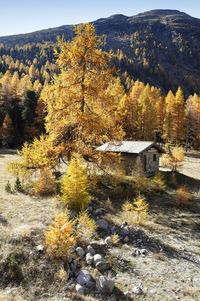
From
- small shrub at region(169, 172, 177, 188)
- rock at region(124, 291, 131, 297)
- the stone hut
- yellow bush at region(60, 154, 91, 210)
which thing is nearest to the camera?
rock at region(124, 291, 131, 297)

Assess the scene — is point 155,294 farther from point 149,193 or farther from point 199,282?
point 149,193

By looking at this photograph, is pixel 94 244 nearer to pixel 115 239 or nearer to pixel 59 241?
pixel 115 239

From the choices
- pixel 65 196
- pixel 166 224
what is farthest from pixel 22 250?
pixel 166 224

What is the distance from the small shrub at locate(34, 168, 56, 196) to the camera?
1433 cm

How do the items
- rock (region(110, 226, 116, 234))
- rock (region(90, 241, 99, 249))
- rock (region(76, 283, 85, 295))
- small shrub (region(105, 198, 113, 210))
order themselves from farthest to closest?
small shrub (region(105, 198, 113, 210)) < rock (region(110, 226, 116, 234)) < rock (region(90, 241, 99, 249)) < rock (region(76, 283, 85, 295))

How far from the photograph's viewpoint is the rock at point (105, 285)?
6926 mm

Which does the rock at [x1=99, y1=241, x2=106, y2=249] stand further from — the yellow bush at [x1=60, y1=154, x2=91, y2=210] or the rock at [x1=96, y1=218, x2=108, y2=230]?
the yellow bush at [x1=60, y1=154, x2=91, y2=210]

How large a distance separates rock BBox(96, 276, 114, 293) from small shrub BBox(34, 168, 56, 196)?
837cm

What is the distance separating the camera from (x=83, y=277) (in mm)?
7289

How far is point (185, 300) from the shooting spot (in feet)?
22.6

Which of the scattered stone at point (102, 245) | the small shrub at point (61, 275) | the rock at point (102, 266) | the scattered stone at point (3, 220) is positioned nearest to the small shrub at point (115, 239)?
the scattered stone at point (102, 245)

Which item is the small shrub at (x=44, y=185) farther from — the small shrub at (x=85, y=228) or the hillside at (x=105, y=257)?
the small shrub at (x=85, y=228)

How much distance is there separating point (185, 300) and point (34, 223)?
22.9ft

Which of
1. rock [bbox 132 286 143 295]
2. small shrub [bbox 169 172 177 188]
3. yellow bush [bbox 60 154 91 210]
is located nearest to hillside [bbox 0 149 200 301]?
rock [bbox 132 286 143 295]
